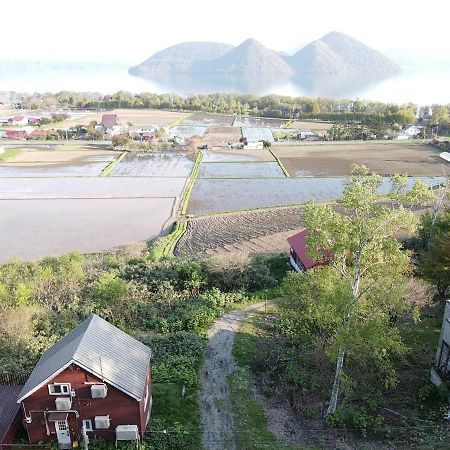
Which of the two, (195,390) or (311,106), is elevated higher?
(311,106)

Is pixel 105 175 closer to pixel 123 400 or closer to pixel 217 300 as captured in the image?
pixel 217 300

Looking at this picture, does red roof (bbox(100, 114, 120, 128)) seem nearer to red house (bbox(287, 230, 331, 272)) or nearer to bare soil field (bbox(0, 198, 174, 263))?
bare soil field (bbox(0, 198, 174, 263))

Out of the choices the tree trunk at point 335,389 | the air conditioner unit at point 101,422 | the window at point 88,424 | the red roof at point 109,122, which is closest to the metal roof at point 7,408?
the window at point 88,424

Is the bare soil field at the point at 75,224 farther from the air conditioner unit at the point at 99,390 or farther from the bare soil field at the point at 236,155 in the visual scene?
the bare soil field at the point at 236,155

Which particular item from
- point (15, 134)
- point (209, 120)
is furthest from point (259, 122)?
point (15, 134)

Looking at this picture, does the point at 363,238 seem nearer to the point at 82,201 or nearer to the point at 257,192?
A: the point at 257,192

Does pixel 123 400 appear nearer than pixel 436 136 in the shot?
Yes

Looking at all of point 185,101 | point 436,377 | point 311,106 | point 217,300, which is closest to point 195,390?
point 217,300
